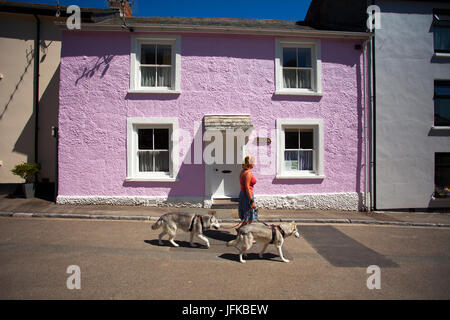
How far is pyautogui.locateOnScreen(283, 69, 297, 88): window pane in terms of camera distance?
1052cm

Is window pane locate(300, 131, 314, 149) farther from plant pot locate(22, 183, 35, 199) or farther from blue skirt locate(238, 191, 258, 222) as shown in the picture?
plant pot locate(22, 183, 35, 199)

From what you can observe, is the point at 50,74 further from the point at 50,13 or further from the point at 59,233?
the point at 59,233

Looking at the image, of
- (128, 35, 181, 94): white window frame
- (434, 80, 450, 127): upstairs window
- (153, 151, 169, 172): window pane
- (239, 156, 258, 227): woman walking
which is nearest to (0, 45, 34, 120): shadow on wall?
(128, 35, 181, 94): white window frame

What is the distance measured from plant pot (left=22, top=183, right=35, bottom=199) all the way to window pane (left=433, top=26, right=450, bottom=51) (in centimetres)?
1678

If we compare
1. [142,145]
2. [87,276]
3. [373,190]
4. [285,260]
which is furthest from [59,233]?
[373,190]

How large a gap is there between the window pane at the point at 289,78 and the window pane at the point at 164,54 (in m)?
4.42

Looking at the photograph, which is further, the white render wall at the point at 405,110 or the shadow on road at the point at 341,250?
the white render wall at the point at 405,110

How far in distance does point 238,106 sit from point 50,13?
10000mm

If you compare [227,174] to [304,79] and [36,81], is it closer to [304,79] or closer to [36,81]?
[304,79]

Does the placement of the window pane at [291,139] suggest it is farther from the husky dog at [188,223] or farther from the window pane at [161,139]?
the husky dog at [188,223]

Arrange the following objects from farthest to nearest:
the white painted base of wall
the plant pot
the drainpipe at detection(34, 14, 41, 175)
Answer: the drainpipe at detection(34, 14, 41, 175), the plant pot, the white painted base of wall

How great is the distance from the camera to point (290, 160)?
10.5 metres

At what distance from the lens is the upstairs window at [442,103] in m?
10.8

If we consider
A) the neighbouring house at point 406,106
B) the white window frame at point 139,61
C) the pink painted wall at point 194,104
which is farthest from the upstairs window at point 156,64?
the neighbouring house at point 406,106
